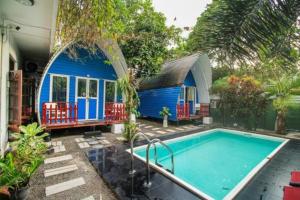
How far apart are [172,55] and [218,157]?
8.19 m

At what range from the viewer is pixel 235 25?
0.80 m

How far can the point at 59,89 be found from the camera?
24.9 ft

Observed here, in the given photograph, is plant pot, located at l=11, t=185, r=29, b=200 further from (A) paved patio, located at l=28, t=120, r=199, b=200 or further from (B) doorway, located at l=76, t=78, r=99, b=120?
(B) doorway, located at l=76, t=78, r=99, b=120

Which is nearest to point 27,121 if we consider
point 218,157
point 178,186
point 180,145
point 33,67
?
point 33,67

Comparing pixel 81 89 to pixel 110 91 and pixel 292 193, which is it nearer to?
pixel 110 91

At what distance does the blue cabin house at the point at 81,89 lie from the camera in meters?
6.95

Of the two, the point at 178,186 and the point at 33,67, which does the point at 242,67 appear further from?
the point at 33,67

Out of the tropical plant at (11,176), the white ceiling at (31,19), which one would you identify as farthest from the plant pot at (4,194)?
the white ceiling at (31,19)

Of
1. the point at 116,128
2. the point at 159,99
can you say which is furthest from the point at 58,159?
the point at 159,99

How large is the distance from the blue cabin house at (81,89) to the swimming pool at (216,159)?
3.31 m

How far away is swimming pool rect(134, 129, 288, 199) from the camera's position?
4.08 meters

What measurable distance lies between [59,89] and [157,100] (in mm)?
6461

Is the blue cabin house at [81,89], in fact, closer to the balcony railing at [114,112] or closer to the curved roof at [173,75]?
the balcony railing at [114,112]

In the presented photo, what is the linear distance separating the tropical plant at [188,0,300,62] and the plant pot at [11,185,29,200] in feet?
11.2
